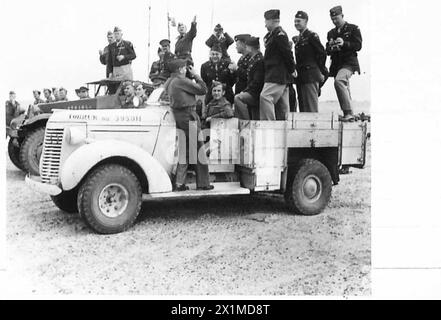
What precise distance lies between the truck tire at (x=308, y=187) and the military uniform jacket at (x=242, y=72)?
0.98 meters

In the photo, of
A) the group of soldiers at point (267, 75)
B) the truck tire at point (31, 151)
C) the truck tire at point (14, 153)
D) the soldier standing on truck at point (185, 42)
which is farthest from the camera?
the truck tire at point (14, 153)

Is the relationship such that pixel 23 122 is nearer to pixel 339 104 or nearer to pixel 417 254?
pixel 339 104

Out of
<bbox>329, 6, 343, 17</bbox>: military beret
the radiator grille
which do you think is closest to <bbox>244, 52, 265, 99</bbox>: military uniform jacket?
<bbox>329, 6, 343, 17</bbox>: military beret

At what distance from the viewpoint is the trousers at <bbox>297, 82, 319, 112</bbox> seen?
5922mm

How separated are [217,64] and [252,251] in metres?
2.16

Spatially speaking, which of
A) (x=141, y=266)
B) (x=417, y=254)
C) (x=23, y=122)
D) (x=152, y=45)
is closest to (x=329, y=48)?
(x=152, y=45)

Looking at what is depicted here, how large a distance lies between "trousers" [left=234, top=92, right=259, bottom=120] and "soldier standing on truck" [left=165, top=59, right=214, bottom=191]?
50cm

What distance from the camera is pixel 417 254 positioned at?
15.8 feet

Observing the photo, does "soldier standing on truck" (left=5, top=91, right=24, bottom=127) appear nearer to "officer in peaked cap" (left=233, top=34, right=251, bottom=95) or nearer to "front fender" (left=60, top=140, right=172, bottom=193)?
"front fender" (left=60, top=140, right=172, bottom=193)

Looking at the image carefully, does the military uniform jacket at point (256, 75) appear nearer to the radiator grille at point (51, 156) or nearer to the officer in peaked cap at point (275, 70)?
the officer in peaked cap at point (275, 70)

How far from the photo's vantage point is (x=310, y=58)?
227 inches

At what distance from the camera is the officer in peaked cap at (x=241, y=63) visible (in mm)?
5782

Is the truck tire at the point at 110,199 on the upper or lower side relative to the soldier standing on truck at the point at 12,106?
lower

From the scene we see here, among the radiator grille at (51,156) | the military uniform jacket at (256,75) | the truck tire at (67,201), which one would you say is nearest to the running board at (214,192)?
the truck tire at (67,201)
